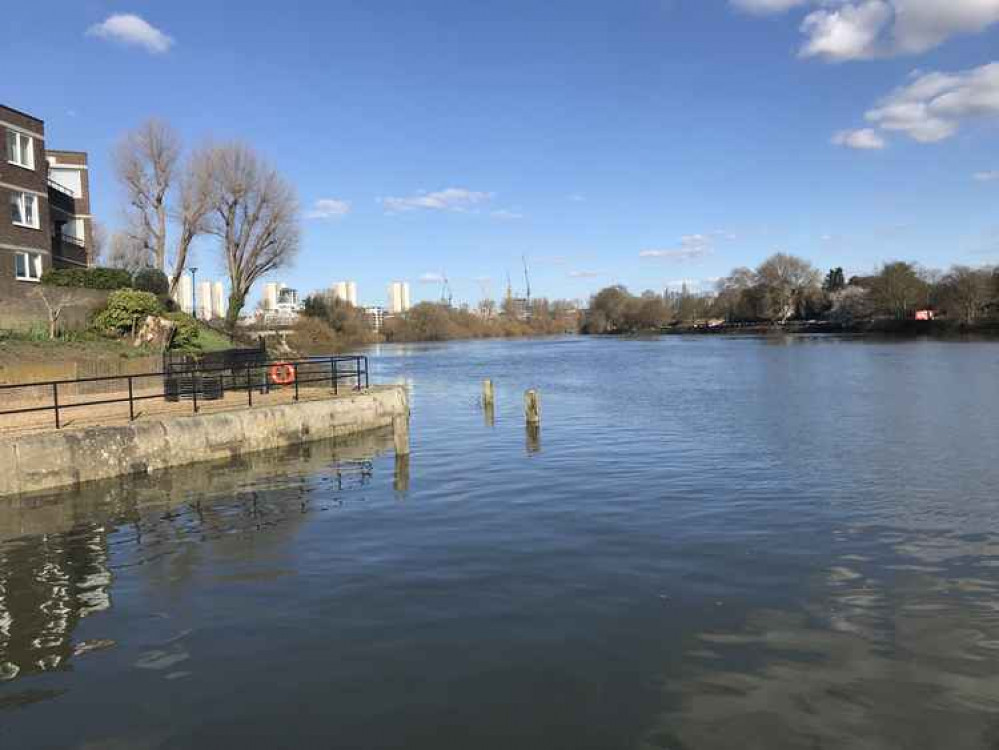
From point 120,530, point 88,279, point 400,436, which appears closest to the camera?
point 120,530

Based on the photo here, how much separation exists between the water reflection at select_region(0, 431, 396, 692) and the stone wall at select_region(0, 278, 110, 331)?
569 inches

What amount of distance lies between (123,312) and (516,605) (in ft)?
85.0

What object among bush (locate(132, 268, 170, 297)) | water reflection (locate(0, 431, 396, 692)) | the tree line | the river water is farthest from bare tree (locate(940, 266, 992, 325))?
water reflection (locate(0, 431, 396, 692))

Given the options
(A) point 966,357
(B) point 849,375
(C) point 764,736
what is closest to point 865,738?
(C) point 764,736

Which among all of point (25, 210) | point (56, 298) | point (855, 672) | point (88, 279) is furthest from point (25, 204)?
point (855, 672)

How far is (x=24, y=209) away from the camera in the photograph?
111 feet

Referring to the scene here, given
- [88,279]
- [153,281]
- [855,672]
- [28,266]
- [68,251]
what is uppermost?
[68,251]

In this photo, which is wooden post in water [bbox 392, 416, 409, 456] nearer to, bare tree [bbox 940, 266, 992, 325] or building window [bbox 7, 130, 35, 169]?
building window [bbox 7, 130, 35, 169]

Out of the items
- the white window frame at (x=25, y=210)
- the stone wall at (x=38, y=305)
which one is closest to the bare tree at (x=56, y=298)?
the stone wall at (x=38, y=305)

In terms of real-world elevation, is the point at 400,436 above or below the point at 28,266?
below

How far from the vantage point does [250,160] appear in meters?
51.9

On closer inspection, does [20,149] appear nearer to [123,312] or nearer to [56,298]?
[56,298]

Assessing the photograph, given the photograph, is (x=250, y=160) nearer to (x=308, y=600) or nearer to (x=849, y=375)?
(x=849, y=375)

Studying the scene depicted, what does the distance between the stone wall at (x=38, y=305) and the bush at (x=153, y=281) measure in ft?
26.5
